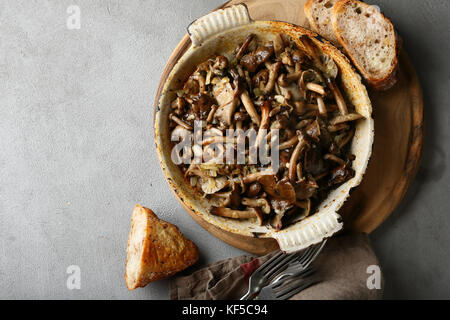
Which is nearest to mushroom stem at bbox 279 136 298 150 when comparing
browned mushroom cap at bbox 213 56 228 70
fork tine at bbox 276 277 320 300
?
browned mushroom cap at bbox 213 56 228 70

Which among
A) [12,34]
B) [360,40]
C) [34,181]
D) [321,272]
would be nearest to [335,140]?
[360,40]

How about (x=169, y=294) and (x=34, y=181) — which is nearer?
(x=169, y=294)

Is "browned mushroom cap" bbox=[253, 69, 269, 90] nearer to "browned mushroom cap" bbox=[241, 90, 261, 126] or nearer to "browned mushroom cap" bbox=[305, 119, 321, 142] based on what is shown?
"browned mushroom cap" bbox=[241, 90, 261, 126]

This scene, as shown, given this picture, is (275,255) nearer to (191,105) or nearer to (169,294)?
(169,294)

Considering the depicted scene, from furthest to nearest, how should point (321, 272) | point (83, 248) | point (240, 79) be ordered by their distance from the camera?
point (83, 248) < point (321, 272) < point (240, 79)

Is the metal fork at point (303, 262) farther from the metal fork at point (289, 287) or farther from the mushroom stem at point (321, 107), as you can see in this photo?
the mushroom stem at point (321, 107)

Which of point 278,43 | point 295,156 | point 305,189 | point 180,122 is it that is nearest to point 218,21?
point 278,43

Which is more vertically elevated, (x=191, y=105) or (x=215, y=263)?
(x=191, y=105)
